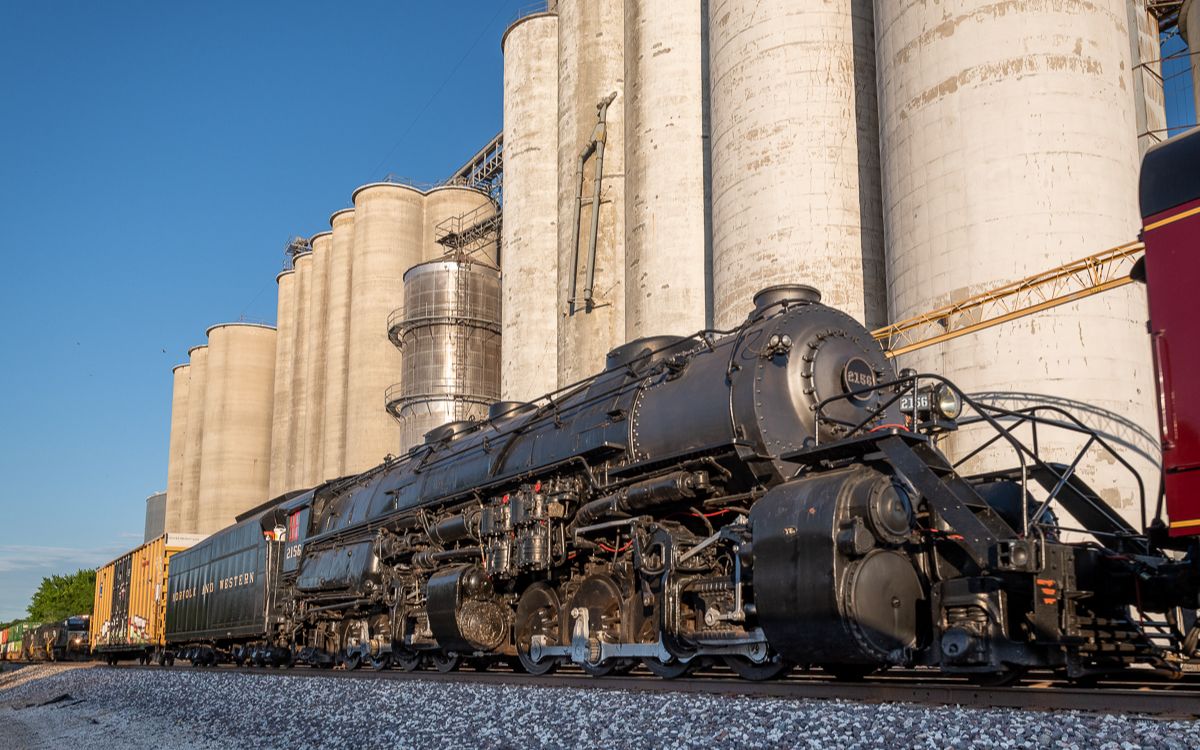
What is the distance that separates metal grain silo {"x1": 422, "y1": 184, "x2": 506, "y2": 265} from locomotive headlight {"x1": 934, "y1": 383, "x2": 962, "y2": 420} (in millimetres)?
40049

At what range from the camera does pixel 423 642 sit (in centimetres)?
1498

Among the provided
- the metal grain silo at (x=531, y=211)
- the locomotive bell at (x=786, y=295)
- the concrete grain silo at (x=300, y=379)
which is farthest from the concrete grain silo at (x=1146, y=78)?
the concrete grain silo at (x=300, y=379)

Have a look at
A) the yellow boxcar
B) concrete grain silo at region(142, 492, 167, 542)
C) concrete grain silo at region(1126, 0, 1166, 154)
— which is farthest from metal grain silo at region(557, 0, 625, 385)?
concrete grain silo at region(142, 492, 167, 542)

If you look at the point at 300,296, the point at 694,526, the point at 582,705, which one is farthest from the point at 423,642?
the point at 300,296

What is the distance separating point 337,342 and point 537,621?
1630 inches

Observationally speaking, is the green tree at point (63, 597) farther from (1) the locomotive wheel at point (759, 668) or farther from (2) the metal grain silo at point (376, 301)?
(1) the locomotive wheel at point (759, 668)

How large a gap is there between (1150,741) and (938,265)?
14.2 meters

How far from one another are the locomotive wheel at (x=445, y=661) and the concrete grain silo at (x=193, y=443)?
181 feet

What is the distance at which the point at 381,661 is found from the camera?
17.1 m

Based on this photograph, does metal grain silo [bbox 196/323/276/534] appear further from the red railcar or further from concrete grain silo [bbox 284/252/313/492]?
the red railcar

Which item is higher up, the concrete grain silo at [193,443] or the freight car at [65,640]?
the concrete grain silo at [193,443]

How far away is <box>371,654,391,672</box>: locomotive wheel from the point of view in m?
17.0

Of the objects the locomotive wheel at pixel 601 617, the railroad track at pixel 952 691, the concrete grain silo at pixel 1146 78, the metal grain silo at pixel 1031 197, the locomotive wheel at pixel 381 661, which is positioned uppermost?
the concrete grain silo at pixel 1146 78

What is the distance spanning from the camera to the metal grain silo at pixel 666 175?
2728 cm
